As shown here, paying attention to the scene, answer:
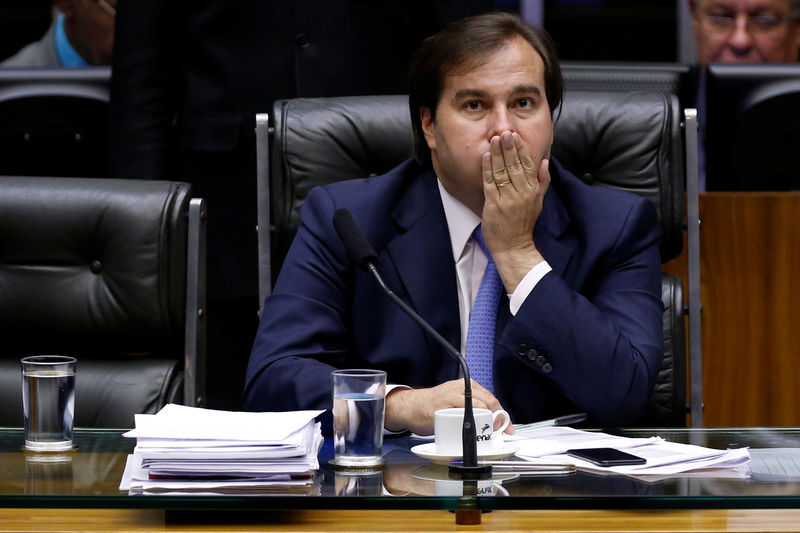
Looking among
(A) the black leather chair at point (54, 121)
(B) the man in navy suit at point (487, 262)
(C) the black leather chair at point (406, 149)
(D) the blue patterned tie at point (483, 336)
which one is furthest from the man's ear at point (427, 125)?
(A) the black leather chair at point (54, 121)

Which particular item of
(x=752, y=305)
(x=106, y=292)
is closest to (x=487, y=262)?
(x=106, y=292)

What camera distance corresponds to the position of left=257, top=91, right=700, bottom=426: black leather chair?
1981mm

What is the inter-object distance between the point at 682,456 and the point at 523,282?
0.53m

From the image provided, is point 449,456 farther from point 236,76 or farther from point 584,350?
point 236,76

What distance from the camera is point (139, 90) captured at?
8.07ft

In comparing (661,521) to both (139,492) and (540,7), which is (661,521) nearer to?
(139,492)

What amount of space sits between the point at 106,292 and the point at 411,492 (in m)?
0.92

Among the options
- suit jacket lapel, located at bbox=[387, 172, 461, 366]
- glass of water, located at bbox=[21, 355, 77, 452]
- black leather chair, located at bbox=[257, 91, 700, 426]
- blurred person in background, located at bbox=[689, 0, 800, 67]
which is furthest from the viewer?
blurred person in background, located at bbox=[689, 0, 800, 67]

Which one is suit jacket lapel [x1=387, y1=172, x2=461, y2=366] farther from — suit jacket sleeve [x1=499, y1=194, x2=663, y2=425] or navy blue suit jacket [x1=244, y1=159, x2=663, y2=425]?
suit jacket sleeve [x1=499, y1=194, x2=663, y2=425]

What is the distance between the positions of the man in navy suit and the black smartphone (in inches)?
16.5

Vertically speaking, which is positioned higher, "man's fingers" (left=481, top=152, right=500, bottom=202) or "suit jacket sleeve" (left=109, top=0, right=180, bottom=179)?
"suit jacket sleeve" (left=109, top=0, right=180, bottom=179)

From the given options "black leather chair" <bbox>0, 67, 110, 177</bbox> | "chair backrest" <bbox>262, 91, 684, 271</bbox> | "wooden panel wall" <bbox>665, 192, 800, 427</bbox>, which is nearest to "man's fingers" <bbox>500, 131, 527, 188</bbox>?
"chair backrest" <bbox>262, 91, 684, 271</bbox>

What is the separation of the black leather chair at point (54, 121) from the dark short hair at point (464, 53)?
90cm

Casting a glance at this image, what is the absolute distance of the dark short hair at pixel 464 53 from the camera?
180 cm
